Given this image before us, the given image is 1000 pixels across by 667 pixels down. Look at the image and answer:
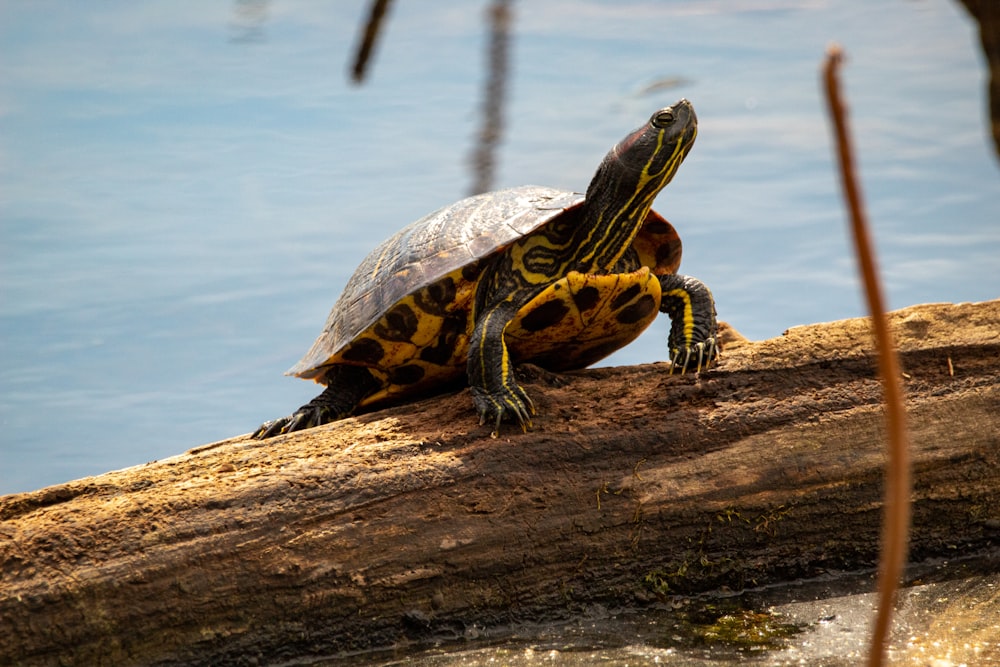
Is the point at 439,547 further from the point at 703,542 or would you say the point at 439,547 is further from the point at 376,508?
the point at 703,542

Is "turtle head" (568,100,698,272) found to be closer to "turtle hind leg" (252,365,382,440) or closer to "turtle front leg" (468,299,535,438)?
"turtle front leg" (468,299,535,438)

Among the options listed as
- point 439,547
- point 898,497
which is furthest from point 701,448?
point 898,497

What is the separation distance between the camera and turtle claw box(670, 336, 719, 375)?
12.7 feet

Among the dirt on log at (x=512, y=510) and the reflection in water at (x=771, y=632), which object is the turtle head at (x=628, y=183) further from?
the reflection in water at (x=771, y=632)

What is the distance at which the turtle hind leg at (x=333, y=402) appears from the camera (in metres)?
4.26

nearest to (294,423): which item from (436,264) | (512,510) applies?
(436,264)

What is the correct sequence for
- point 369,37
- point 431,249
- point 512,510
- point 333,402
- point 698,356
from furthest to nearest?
point 333,402, point 431,249, point 698,356, point 512,510, point 369,37

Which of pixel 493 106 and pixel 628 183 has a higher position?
pixel 628 183

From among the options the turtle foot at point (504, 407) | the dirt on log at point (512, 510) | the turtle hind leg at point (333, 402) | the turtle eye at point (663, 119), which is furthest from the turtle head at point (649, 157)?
the turtle hind leg at point (333, 402)

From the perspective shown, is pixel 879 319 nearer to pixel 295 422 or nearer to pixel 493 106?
pixel 493 106

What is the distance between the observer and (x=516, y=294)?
3.94 m

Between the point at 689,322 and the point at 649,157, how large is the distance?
707mm

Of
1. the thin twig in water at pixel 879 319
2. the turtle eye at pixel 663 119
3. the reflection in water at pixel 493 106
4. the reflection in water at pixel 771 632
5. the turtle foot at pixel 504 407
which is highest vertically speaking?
the turtle eye at pixel 663 119

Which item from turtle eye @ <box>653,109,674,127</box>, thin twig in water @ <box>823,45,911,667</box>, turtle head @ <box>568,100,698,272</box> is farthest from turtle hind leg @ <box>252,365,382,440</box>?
thin twig in water @ <box>823,45,911,667</box>
